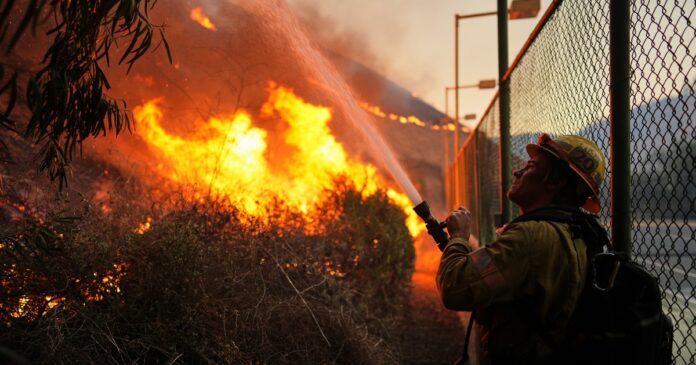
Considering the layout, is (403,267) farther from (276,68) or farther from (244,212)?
(276,68)

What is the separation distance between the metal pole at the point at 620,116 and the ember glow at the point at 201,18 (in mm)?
10474

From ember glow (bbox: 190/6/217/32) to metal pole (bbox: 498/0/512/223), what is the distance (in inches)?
308

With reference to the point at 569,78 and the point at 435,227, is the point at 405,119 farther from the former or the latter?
the point at 435,227

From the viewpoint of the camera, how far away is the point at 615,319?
76.4 inches

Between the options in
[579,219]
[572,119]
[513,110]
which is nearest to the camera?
[579,219]

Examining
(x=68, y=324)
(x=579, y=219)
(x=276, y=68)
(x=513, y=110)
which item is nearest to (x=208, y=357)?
(x=68, y=324)

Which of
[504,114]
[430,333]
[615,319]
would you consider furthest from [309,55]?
[615,319]

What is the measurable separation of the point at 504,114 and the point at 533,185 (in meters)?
2.88

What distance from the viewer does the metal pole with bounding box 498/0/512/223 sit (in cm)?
495

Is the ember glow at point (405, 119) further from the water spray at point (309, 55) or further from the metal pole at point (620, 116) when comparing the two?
the metal pole at point (620, 116)

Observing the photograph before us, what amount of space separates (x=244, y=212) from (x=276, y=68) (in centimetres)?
492

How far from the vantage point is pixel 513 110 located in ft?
17.8

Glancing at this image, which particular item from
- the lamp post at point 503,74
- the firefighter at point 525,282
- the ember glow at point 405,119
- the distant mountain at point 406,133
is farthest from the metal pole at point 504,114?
the ember glow at point 405,119

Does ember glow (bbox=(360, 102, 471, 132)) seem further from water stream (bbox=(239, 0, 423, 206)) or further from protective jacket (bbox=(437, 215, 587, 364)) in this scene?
protective jacket (bbox=(437, 215, 587, 364))
